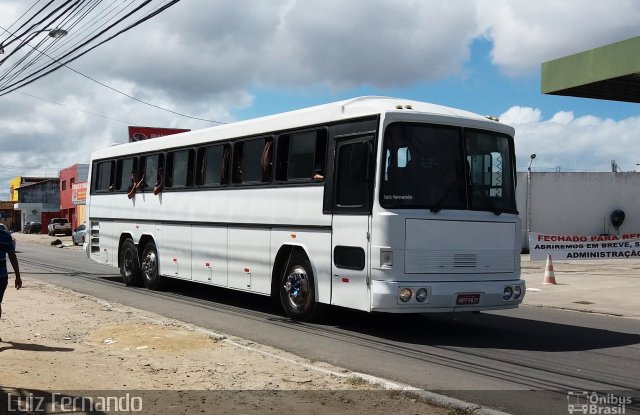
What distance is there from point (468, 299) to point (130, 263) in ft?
32.3

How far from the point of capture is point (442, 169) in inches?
379

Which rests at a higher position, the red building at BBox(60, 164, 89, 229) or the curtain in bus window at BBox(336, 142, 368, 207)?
the red building at BBox(60, 164, 89, 229)

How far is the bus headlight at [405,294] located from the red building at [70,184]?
2465 inches

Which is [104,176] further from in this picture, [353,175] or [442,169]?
[442,169]

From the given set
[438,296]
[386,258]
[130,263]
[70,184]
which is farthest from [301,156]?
[70,184]

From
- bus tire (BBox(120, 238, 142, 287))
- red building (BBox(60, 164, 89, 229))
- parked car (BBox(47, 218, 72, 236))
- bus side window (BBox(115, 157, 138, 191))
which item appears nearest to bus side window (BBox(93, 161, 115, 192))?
bus side window (BBox(115, 157, 138, 191))

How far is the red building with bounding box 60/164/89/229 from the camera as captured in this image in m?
69.4

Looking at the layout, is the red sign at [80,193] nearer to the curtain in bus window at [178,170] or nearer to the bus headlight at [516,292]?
the curtain in bus window at [178,170]

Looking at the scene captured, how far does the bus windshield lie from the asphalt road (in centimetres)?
195

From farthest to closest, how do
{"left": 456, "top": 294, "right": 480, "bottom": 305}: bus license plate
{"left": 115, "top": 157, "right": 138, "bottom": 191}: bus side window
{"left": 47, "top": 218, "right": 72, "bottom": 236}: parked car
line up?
{"left": 47, "top": 218, "right": 72, "bottom": 236}: parked car
{"left": 115, "top": 157, "right": 138, "bottom": 191}: bus side window
{"left": 456, "top": 294, "right": 480, "bottom": 305}: bus license plate

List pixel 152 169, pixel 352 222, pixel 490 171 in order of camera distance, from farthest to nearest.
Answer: pixel 152 169 < pixel 490 171 < pixel 352 222

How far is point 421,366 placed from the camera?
25.9 ft

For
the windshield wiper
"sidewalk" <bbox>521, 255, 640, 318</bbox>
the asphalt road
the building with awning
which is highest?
the building with awning

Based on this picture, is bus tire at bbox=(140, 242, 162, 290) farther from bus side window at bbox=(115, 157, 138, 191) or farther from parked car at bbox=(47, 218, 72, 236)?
parked car at bbox=(47, 218, 72, 236)
